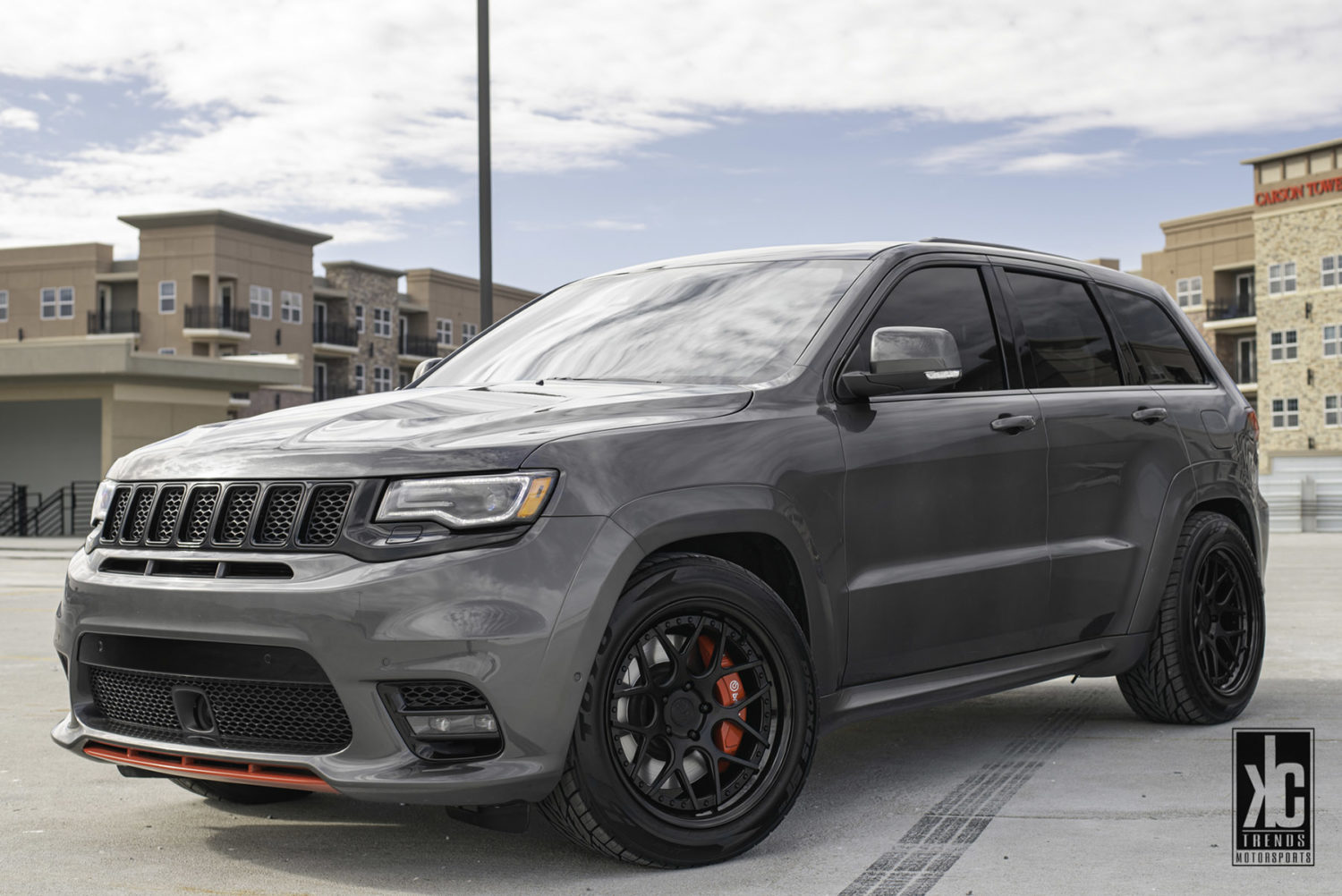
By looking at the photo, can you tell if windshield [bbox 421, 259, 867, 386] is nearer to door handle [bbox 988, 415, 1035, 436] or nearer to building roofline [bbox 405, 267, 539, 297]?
door handle [bbox 988, 415, 1035, 436]

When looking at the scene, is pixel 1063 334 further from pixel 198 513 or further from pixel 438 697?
pixel 198 513

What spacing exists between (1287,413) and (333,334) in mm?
46800

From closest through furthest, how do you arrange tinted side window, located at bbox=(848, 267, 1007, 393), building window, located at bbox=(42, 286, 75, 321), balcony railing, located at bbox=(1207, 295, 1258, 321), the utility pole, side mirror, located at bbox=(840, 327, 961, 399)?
1. side mirror, located at bbox=(840, 327, 961, 399)
2. tinted side window, located at bbox=(848, 267, 1007, 393)
3. the utility pole
4. building window, located at bbox=(42, 286, 75, 321)
5. balcony railing, located at bbox=(1207, 295, 1258, 321)

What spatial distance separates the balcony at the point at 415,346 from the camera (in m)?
86.2

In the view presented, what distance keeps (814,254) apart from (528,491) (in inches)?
75.1

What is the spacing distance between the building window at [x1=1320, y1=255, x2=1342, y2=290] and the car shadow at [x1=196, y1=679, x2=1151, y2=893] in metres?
67.5

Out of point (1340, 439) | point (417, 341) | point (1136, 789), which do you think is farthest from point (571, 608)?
point (417, 341)

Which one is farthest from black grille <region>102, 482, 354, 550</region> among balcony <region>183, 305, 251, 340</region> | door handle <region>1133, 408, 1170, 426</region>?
balcony <region>183, 305, 251, 340</region>

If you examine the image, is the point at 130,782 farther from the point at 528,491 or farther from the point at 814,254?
the point at 814,254

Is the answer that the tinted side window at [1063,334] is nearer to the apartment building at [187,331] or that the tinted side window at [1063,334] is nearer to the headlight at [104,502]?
the headlight at [104,502]

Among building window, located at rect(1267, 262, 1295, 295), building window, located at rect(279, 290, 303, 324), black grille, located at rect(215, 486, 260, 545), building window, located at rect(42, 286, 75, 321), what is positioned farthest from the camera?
building window, located at rect(279, 290, 303, 324)

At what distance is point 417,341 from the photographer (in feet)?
287

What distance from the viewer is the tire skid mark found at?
4.04 m

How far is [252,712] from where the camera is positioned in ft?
13.3
